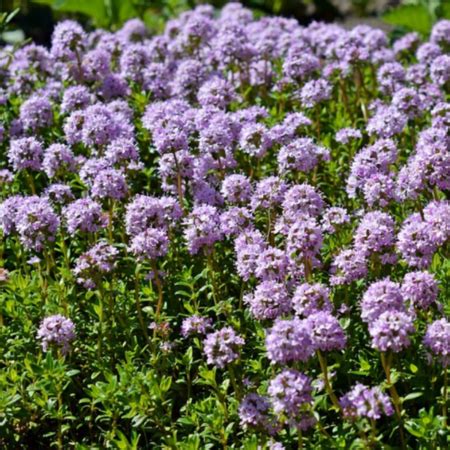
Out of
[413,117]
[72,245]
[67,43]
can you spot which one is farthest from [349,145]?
[67,43]

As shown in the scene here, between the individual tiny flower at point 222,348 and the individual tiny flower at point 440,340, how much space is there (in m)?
0.83

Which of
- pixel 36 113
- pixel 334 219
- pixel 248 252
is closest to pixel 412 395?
pixel 248 252

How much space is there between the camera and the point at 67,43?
6859 millimetres

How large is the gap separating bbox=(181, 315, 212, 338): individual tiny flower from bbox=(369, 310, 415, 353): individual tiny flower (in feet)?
3.53

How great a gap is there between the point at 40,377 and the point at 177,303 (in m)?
0.90

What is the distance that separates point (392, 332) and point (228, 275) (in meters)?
1.56

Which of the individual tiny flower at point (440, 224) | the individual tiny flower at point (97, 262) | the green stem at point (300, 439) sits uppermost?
the individual tiny flower at point (440, 224)

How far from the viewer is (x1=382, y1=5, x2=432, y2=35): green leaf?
9781mm

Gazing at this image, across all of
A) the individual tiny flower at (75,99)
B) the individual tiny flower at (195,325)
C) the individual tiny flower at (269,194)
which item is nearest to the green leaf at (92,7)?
the individual tiny flower at (75,99)

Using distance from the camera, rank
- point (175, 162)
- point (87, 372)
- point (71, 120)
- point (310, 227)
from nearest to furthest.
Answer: point (310, 227) < point (87, 372) < point (175, 162) < point (71, 120)

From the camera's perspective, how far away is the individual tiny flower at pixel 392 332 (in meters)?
3.66

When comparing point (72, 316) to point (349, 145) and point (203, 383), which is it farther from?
point (349, 145)

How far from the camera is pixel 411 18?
32.3ft

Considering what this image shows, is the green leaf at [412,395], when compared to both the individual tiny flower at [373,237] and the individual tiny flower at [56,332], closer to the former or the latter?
the individual tiny flower at [373,237]
